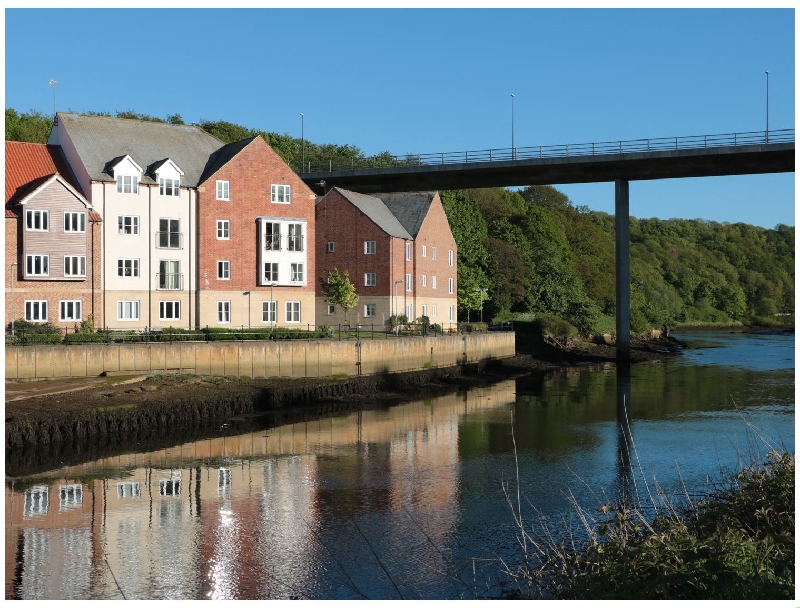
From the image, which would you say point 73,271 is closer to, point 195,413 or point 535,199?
point 195,413

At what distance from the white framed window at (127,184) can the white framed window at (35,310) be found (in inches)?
330

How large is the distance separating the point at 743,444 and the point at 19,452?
25056 mm

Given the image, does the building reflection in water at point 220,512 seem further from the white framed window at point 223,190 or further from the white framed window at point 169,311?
the white framed window at point 223,190

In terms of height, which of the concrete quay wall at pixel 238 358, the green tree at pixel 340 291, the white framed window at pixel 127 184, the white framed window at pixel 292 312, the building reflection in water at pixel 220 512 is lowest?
the building reflection in water at pixel 220 512

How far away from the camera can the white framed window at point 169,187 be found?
58.2m

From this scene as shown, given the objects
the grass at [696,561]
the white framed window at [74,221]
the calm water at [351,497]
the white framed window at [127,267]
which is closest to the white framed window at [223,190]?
the white framed window at [127,267]

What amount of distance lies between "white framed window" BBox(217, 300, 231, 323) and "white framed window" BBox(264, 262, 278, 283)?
2.96 metres

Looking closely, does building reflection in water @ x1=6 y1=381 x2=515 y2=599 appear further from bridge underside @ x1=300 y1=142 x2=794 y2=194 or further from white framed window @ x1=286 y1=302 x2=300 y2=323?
bridge underside @ x1=300 y1=142 x2=794 y2=194

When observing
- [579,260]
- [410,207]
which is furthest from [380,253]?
[579,260]

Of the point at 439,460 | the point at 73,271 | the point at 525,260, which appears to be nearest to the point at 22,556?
the point at 439,460

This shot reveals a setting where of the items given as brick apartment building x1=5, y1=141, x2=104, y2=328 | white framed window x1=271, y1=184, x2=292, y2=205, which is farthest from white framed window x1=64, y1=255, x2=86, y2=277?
white framed window x1=271, y1=184, x2=292, y2=205

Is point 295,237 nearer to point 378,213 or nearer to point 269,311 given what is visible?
point 269,311

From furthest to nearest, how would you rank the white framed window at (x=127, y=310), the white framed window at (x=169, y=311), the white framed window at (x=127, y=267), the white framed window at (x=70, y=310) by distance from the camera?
the white framed window at (x=169, y=311), the white framed window at (x=127, y=267), the white framed window at (x=127, y=310), the white framed window at (x=70, y=310)

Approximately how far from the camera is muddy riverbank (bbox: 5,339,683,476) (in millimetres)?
32938
